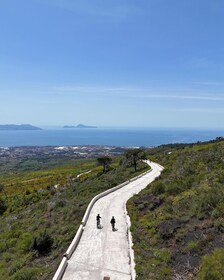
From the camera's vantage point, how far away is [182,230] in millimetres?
16141

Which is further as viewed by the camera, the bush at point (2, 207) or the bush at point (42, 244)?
the bush at point (2, 207)

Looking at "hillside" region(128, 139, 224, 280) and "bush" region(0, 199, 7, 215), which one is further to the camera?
"bush" region(0, 199, 7, 215)

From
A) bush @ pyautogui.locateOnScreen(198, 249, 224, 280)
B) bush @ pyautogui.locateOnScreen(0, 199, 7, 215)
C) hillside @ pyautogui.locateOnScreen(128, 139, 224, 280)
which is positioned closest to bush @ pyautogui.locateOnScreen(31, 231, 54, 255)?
hillside @ pyautogui.locateOnScreen(128, 139, 224, 280)

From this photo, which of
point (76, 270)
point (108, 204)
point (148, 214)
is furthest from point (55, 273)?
point (108, 204)

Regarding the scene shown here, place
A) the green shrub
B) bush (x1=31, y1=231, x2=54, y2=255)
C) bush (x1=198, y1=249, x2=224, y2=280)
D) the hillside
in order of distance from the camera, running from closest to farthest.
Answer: bush (x1=198, y1=249, x2=224, y2=280) → the hillside → the green shrub → bush (x1=31, y1=231, x2=54, y2=255)

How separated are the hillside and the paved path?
727 millimetres

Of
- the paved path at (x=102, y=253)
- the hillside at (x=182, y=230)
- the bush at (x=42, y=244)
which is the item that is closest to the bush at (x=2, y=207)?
the paved path at (x=102, y=253)

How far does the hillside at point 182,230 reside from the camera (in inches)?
483

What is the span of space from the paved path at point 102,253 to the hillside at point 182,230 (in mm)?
727

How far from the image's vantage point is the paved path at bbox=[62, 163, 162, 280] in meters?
12.9

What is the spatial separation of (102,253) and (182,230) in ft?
15.0

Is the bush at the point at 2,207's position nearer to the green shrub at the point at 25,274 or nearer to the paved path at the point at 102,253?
the paved path at the point at 102,253

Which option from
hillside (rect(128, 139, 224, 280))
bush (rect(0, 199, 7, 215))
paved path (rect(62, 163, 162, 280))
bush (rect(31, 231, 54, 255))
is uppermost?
hillside (rect(128, 139, 224, 280))

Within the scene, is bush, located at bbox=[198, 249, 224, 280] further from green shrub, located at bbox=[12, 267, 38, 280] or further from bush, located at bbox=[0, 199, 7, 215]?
bush, located at bbox=[0, 199, 7, 215]
